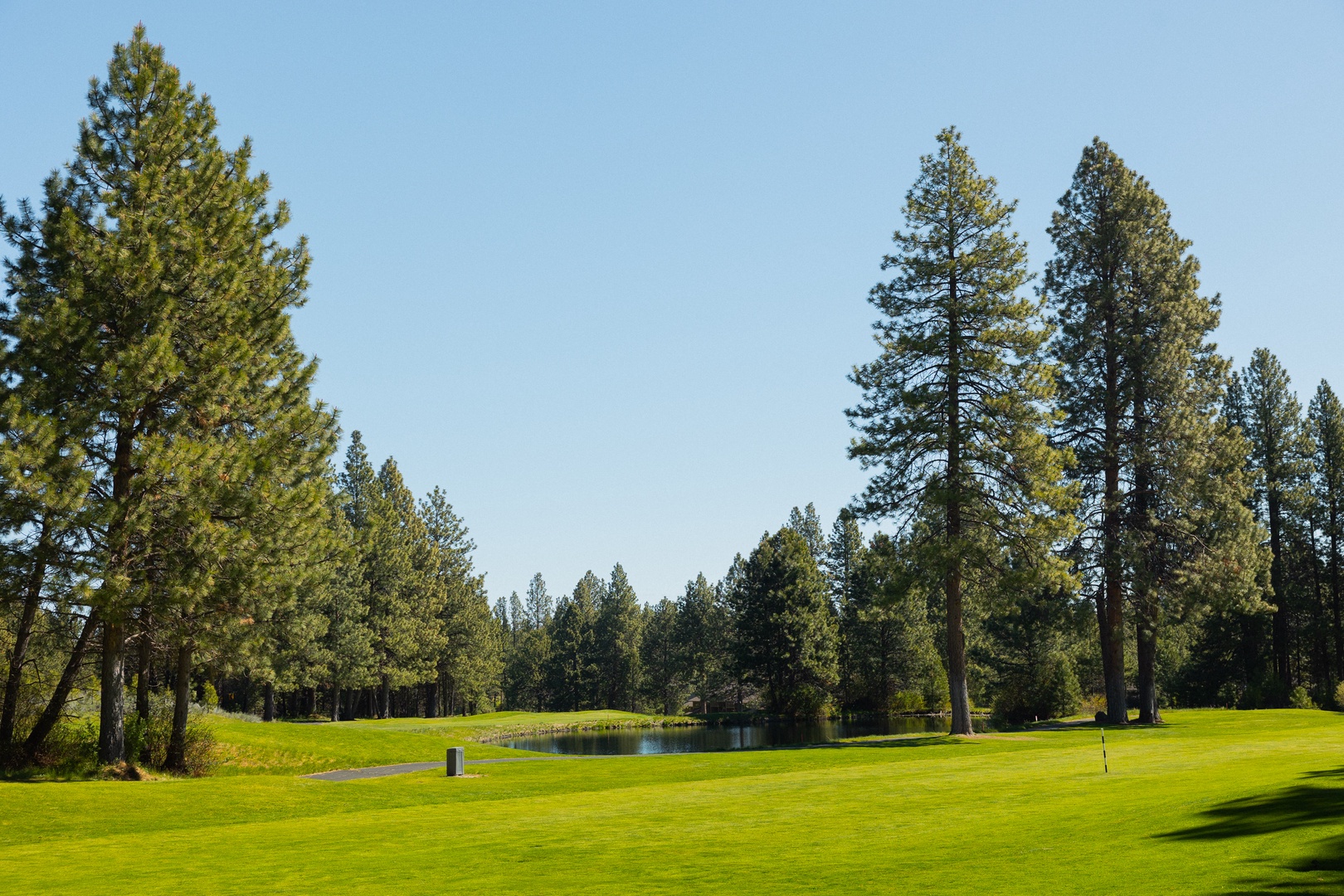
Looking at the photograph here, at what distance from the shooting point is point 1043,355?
129 ft

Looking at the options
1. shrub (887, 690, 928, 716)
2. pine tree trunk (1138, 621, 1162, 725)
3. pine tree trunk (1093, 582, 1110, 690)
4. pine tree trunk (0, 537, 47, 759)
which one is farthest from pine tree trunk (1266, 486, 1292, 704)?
pine tree trunk (0, 537, 47, 759)

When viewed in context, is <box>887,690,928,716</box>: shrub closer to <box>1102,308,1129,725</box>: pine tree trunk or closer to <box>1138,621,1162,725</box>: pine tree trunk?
<box>1138,621,1162,725</box>: pine tree trunk

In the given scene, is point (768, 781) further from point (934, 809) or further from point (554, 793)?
point (934, 809)

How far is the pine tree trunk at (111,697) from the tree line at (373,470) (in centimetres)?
6

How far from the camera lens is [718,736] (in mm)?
62344

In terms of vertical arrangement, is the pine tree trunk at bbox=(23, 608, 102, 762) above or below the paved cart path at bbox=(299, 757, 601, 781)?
above

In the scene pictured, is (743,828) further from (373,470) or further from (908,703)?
(908,703)

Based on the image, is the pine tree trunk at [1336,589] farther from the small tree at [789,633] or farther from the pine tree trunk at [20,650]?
the pine tree trunk at [20,650]

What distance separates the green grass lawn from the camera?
35.7 ft

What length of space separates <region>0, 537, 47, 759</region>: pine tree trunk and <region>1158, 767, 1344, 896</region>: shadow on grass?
2525cm

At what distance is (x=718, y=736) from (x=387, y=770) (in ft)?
111

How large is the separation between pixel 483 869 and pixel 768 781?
10805 mm

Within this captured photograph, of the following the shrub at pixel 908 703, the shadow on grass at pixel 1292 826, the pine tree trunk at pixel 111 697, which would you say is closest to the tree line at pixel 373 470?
the pine tree trunk at pixel 111 697

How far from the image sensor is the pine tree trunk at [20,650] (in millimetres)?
24297
